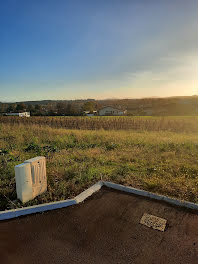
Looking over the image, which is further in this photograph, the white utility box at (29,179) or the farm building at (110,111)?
the farm building at (110,111)

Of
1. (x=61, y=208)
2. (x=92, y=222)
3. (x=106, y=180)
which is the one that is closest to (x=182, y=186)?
(x=106, y=180)

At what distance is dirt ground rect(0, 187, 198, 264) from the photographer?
2.11 metres

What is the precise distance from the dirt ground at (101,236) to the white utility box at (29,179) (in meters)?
0.51

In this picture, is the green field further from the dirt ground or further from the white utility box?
the dirt ground

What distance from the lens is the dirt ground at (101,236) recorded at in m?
2.11

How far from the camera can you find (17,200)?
3.30 m

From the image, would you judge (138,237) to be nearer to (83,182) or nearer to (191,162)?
(83,182)

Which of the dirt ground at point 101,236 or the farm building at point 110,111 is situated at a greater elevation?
the farm building at point 110,111

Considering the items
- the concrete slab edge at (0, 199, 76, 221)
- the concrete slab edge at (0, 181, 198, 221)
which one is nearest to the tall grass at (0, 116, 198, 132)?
the concrete slab edge at (0, 181, 198, 221)

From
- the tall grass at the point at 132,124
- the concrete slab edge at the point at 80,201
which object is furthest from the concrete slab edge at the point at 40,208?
the tall grass at the point at 132,124

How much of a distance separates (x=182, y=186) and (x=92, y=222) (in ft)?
7.24

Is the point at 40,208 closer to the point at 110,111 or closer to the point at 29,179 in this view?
the point at 29,179

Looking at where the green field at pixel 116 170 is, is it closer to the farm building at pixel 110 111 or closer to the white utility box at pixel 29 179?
the white utility box at pixel 29 179

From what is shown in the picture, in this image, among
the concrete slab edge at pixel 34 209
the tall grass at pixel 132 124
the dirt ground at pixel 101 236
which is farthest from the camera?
the tall grass at pixel 132 124
